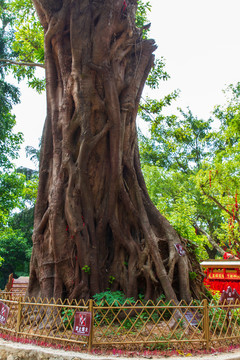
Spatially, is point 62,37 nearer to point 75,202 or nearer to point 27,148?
point 75,202

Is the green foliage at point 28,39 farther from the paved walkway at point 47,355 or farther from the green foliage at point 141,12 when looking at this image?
the paved walkway at point 47,355

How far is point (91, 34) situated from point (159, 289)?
521 cm

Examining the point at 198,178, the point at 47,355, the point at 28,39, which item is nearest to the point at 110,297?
the point at 47,355

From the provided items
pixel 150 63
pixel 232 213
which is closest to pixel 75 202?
pixel 150 63

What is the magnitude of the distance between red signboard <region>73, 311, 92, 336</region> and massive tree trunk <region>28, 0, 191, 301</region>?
4.67ft

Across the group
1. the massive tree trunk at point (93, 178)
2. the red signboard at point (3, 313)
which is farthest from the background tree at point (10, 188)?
the red signboard at point (3, 313)

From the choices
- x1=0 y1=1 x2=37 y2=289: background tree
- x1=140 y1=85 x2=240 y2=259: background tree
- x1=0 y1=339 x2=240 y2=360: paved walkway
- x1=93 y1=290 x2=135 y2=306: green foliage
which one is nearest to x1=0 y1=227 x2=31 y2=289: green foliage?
x1=0 y1=1 x2=37 y2=289: background tree

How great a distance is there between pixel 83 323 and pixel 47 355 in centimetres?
59

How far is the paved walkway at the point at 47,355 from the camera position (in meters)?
4.00

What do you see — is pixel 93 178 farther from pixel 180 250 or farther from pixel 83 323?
pixel 83 323

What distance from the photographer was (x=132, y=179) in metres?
7.05

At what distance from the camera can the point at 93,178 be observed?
671 centimetres

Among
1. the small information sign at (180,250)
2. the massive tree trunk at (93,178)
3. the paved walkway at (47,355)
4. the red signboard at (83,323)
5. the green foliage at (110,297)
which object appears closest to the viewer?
the paved walkway at (47,355)

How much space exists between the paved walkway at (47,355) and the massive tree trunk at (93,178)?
1.39 metres
